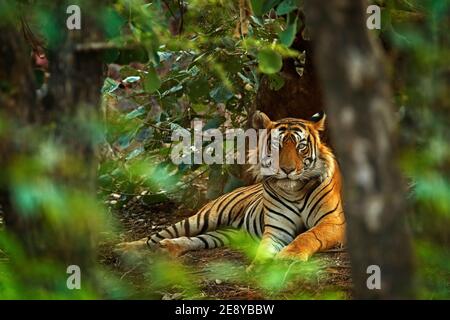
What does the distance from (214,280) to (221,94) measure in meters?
1.88

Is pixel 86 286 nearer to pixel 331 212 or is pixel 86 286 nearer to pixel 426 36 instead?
pixel 426 36

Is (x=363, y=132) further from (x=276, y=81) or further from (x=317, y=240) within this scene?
(x=276, y=81)

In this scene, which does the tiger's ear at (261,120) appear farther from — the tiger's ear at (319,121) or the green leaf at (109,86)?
the green leaf at (109,86)

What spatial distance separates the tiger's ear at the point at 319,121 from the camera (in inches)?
266

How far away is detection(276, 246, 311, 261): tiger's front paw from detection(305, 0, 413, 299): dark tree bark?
296 centimetres

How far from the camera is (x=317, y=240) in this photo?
6238mm

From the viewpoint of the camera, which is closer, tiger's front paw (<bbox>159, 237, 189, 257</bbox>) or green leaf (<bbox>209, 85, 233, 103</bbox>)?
tiger's front paw (<bbox>159, 237, 189, 257</bbox>)

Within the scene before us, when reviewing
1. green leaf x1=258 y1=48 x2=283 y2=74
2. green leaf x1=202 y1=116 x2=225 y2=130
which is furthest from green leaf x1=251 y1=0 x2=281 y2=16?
green leaf x1=202 y1=116 x2=225 y2=130

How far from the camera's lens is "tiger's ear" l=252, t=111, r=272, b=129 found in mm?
6758

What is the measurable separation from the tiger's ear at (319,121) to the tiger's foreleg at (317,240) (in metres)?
0.70

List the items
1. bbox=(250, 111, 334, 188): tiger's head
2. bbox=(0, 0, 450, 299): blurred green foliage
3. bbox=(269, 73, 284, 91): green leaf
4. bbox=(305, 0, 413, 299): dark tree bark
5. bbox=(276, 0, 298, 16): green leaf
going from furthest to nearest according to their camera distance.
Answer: bbox=(250, 111, 334, 188): tiger's head
bbox=(269, 73, 284, 91): green leaf
bbox=(276, 0, 298, 16): green leaf
bbox=(0, 0, 450, 299): blurred green foliage
bbox=(305, 0, 413, 299): dark tree bark

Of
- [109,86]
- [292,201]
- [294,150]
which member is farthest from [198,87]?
[292,201]

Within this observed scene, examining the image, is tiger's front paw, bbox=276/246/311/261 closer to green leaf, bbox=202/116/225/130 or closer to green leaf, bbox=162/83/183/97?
green leaf, bbox=202/116/225/130
